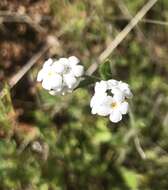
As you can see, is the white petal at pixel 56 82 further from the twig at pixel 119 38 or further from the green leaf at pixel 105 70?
the twig at pixel 119 38

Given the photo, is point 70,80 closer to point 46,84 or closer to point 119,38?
point 46,84

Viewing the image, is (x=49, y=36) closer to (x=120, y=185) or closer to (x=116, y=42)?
(x=116, y=42)

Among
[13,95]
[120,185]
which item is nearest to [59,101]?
[13,95]

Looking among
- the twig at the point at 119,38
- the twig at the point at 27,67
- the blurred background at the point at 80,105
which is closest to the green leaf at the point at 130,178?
the blurred background at the point at 80,105

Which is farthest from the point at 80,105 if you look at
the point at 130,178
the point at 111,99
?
the point at 111,99

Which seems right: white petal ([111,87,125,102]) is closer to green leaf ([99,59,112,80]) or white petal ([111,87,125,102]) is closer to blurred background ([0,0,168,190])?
green leaf ([99,59,112,80])

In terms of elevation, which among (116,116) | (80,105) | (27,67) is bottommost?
(116,116)
